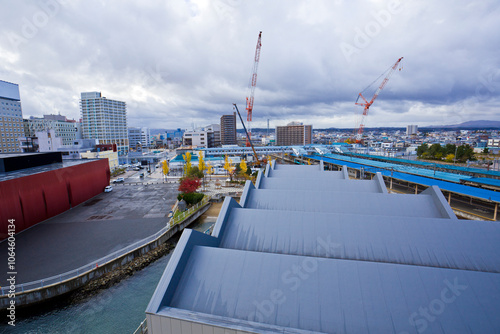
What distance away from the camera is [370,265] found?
4.72 m

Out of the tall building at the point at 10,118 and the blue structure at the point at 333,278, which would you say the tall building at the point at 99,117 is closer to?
the tall building at the point at 10,118

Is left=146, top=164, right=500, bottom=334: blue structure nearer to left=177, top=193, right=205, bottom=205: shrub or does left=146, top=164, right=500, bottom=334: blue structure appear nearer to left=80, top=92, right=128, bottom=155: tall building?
left=177, top=193, right=205, bottom=205: shrub

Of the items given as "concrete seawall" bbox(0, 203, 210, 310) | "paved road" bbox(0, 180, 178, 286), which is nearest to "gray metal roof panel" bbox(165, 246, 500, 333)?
"concrete seawall" bbox(0, 203, 210, 310)

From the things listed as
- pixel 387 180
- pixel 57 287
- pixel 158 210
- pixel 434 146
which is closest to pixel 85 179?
pixel 158 210

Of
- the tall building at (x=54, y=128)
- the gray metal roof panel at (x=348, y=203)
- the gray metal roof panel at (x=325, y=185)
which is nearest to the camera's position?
the gray metal roof panel at (x=348, y=203)

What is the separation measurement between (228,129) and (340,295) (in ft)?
250

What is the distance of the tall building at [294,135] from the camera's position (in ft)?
301

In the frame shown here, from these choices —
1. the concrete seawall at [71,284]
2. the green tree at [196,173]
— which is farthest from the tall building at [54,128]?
the concrete seawall at [71,284]

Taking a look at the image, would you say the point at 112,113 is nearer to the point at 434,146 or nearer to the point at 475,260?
the point at 475,260

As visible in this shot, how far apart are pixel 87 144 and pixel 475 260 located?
4966 centimetres

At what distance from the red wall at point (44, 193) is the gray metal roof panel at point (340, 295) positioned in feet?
43.2

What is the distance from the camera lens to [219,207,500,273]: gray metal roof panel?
5.64m

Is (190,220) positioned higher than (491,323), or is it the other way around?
(491,323)

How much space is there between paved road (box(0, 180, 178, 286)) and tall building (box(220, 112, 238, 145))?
6086cm
